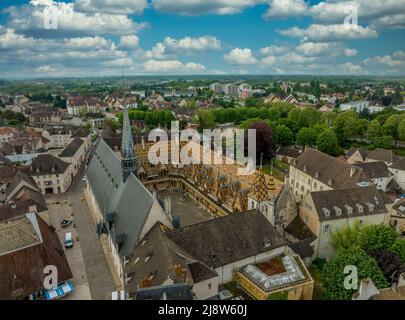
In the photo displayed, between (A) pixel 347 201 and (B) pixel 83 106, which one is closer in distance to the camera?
(A) pixel 347 201

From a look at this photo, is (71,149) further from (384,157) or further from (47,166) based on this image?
(384,157)

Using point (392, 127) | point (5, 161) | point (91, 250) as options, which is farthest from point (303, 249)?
point (392, 127)

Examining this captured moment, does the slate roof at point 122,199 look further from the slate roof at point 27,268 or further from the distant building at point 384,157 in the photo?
the distant building at point 384,157

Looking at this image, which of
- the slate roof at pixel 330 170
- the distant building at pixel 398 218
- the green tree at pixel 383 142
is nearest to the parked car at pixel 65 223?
the slate roof at pixel 330 170

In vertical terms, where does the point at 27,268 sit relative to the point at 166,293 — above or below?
below

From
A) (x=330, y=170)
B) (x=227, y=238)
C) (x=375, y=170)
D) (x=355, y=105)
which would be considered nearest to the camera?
(x=227, y=238)

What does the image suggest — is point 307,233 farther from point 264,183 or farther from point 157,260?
point 157,260

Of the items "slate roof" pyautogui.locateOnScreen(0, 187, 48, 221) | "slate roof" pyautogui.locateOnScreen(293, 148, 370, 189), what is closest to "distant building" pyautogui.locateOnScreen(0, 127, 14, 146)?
"slate roof" pyautogui.locateOnScreen(0, 187, 48, 221)
